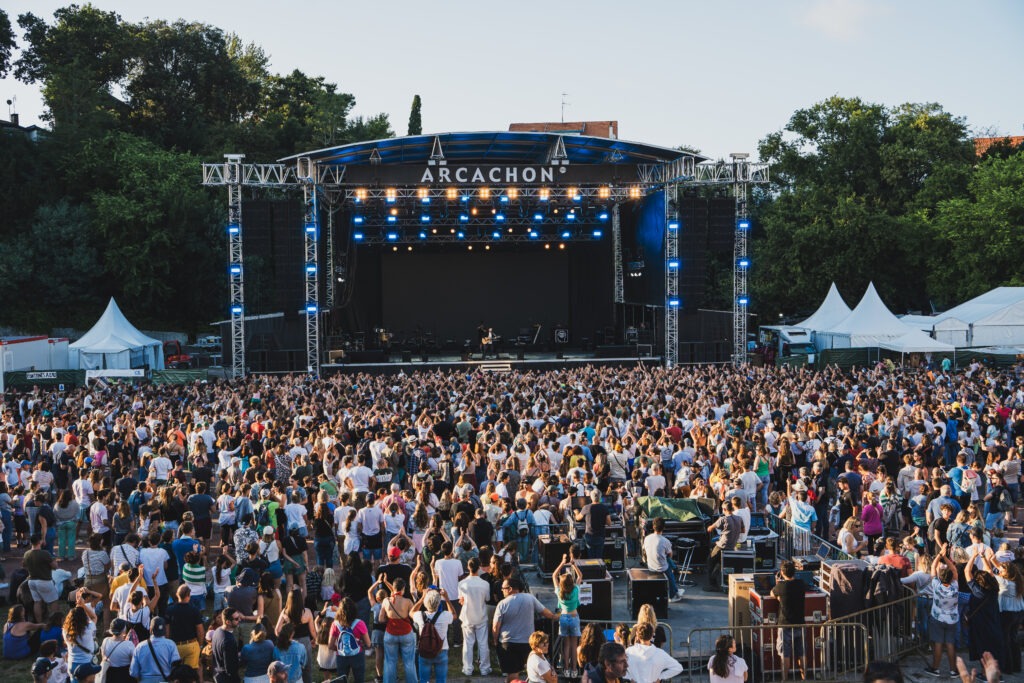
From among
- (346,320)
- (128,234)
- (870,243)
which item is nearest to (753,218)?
(870,243)

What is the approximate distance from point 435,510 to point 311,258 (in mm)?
17979

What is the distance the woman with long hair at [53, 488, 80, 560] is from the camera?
10461 mm

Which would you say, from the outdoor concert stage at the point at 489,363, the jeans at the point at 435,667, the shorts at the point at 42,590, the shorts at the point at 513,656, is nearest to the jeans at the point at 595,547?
the shorts at the point at 513,656

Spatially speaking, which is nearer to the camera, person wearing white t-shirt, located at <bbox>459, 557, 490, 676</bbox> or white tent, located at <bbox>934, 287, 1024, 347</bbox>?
person wearing white t-shirt, located at <bbox>459, 557, 490, 676</bbox>

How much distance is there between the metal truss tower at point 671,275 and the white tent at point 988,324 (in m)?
8.67

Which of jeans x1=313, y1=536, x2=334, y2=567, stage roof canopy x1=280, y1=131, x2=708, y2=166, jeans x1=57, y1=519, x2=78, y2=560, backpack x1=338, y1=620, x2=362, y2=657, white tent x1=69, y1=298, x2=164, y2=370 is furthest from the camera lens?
white tent x1=69, y1=298, x2=164, y2=370

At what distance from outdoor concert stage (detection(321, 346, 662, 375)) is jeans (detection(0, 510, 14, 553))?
17.2 m

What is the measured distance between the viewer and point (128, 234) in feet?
129

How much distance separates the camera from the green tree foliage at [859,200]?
40.2 meters

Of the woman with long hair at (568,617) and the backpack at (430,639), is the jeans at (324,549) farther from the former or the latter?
the woman with long hair at (568,617)

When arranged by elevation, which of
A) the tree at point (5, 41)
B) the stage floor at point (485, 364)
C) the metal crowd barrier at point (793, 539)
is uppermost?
the tree at point (5, 41)

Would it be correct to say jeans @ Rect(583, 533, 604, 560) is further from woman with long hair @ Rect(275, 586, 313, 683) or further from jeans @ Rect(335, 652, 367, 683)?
woman with long hair @ Rect(275, 586, 313, 683)

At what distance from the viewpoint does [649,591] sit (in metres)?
8.56

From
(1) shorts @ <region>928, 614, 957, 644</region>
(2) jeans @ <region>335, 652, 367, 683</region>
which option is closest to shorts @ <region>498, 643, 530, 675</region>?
(2) jeans @ <region>335, 652, 367, 683</region>
